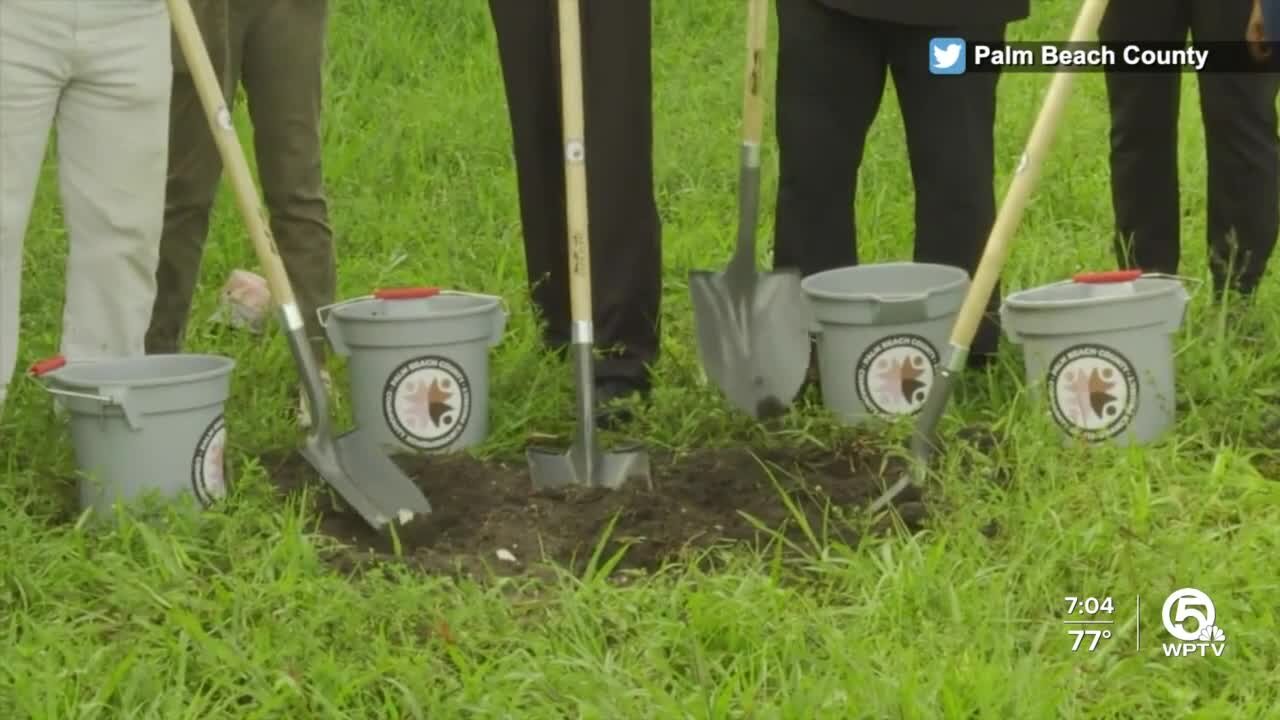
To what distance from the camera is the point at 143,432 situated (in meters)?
3.52

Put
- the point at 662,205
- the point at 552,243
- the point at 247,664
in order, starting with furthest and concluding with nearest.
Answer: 1. the point at 662,205
2. the point at 552,243
3. the point at 247,664

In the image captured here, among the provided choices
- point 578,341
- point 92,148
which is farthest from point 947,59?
point 92,148

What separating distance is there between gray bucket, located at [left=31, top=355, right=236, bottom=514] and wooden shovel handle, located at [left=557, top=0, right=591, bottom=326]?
25.6 inches

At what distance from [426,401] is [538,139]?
0.62 m

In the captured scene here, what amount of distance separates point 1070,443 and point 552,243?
46.0 inches

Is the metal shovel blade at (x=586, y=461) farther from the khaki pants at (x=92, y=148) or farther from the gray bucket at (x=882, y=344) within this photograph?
the khaki pants at (x=92, y=148)

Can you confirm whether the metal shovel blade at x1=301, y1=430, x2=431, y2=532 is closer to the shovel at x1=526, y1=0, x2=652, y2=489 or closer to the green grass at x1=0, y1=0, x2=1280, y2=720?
the green grass at x1=0, y1=0, x2=1280, y2=720

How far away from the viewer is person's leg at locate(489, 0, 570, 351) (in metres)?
4.10

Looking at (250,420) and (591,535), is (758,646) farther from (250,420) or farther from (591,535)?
(250,420)

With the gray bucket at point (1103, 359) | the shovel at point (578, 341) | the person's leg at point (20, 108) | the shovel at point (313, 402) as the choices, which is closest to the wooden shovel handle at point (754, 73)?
the shovel at point (578, 341)

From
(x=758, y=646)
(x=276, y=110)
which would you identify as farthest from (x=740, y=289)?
(x=758, y=646)

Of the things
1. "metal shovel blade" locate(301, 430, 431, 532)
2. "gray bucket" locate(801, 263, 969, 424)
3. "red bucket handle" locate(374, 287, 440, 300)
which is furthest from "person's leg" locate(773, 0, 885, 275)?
"metal shovel blade" locate(301, 430, 431, 532)

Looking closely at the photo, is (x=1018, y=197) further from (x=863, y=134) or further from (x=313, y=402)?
(x=313, y=402)

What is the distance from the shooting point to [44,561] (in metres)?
3.38
